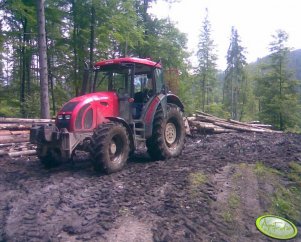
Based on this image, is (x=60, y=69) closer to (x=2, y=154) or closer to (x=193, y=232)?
(x=2, y=154)

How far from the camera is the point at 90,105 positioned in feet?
25.1

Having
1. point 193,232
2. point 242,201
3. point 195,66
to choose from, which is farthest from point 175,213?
point 195,66

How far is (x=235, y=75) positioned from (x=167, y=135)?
31798 millimetres

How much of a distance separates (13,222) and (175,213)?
2539mm

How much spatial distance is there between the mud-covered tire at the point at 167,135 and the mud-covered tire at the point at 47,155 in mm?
2490

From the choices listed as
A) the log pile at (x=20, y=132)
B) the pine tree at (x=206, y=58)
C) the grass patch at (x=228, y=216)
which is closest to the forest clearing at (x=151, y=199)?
the grass patch at (x=228, y=216)

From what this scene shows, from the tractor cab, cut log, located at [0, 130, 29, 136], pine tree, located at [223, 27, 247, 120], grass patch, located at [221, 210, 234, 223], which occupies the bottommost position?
grass patch, located at [221, 210, 234, 223]

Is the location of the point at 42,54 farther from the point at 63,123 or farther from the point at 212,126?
the point at 212,126

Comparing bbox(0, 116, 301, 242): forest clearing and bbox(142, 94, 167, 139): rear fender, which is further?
bbox(142, 94, 167, 139): rear fender

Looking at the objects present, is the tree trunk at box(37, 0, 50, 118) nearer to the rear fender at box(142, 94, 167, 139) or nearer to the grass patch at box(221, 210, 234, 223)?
the rear fender at box(142, 94, 167, 139)

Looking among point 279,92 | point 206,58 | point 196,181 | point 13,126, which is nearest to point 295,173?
point 196,181

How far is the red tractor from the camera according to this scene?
23.6ft

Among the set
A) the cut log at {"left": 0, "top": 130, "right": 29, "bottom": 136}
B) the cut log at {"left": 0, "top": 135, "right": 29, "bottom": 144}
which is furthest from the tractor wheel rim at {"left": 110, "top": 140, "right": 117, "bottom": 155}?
the cut log at {"left": 0, "top": 130, "right": 29, "bottom": 136}

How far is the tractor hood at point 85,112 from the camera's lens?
7.39 meters
